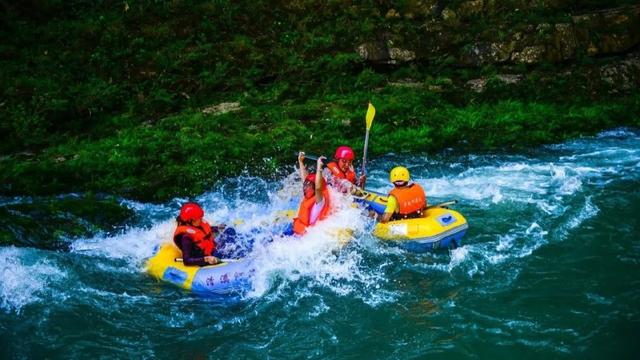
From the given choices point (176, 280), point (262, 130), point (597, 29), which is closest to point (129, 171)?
point (262, 130)

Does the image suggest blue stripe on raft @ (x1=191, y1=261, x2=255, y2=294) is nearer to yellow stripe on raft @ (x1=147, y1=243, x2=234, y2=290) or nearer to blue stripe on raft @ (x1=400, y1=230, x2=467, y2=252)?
yellow stripe on raft @ (x1=147, y1=243, x2=234, y2=290)

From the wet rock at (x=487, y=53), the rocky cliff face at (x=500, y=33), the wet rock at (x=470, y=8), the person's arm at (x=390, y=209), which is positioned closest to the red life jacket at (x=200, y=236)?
the person's arm at (x=390, y=209)

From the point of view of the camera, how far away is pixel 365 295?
7.43m

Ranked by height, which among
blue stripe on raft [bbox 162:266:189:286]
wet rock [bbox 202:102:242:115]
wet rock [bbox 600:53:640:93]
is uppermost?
wet rock [bbox 202:102:242:115]

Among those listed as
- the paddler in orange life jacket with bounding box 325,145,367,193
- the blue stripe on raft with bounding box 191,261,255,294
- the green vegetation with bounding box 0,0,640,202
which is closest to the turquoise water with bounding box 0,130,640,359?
the blue stripe on raft with bounding box 191,261,255,294

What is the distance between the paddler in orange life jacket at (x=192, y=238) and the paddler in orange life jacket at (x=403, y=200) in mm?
2521

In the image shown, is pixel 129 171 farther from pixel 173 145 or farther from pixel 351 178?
pixel 351 178

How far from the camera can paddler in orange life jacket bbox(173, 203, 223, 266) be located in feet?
25.3

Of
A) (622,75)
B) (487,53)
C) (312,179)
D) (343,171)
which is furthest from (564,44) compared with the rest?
(312,179)

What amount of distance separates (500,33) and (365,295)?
10.6m

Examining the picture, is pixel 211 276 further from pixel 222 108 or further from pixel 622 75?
pixel 622 75

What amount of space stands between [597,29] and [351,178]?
9.61 m

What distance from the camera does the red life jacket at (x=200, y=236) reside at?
7.73 metres

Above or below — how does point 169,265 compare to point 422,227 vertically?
above
